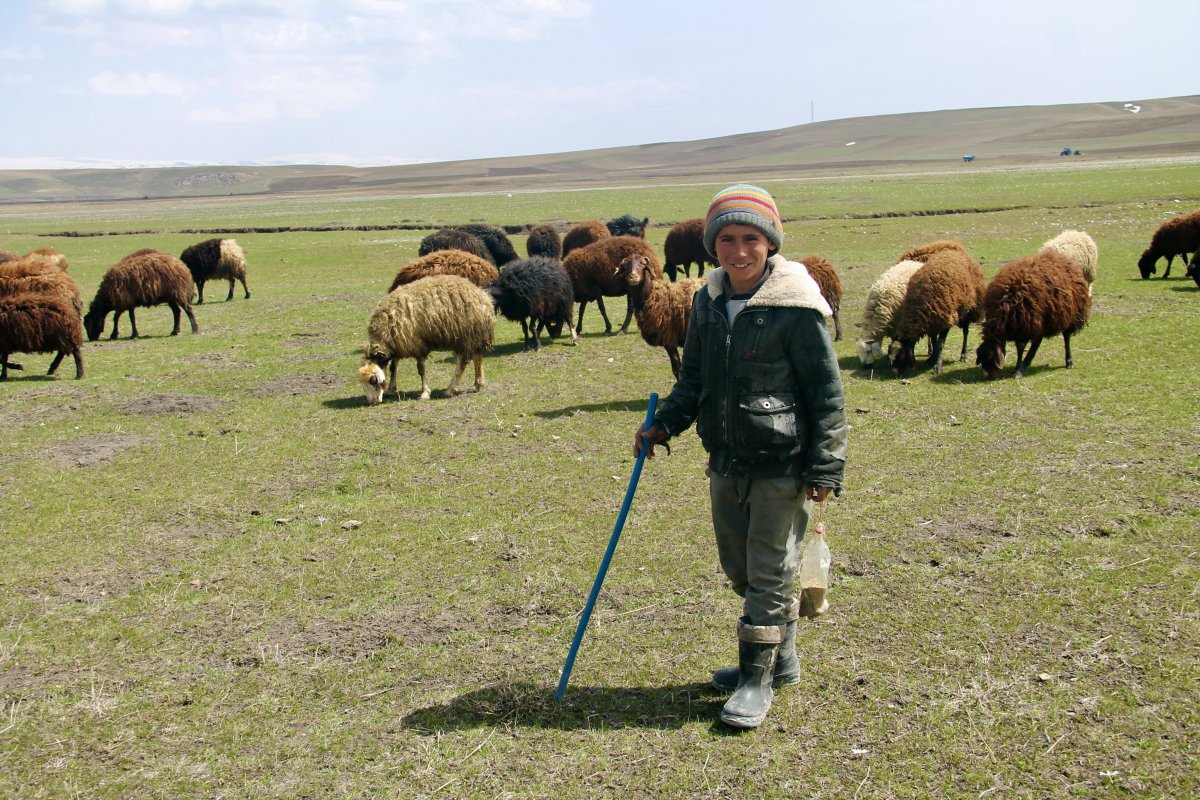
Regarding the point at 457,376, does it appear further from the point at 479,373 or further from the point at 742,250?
the point at 742,250

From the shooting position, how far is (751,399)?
4.16 meters

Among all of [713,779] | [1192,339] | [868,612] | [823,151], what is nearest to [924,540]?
[868,612]

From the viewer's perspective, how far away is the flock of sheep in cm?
1126

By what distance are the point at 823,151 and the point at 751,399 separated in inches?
7515

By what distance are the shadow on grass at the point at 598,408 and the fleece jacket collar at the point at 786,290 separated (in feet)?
21.5

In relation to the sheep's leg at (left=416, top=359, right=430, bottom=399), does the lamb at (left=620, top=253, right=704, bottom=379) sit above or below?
above

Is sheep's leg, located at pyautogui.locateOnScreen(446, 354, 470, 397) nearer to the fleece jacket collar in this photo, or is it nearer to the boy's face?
the fleece jacket collar

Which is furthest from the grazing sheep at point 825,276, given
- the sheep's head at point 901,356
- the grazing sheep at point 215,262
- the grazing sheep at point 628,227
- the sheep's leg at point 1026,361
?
the grazing sheep at point 215,262

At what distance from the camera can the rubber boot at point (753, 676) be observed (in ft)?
14.1

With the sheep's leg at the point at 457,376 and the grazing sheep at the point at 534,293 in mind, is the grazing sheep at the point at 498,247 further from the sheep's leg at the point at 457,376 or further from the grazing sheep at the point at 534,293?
the sheep's leg at the point at 457,376

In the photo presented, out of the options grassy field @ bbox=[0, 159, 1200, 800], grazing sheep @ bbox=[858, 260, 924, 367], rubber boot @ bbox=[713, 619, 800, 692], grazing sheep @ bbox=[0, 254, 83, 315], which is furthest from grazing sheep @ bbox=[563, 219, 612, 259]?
rubber boot @ bbox=[713, 619, 800, 692]

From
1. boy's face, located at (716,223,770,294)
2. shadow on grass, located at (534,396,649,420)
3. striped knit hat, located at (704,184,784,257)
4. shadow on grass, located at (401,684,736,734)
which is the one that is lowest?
shadow on grass, located at (401,684,736,734)

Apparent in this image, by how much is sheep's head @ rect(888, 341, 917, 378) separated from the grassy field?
0.20m

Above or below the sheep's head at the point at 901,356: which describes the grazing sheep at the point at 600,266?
above
